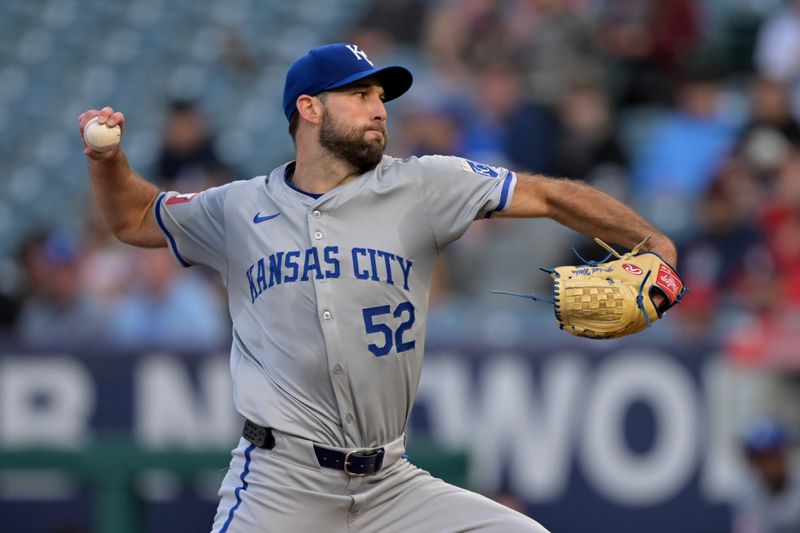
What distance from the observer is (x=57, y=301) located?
29.5ft

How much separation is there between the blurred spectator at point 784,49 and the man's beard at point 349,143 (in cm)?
536

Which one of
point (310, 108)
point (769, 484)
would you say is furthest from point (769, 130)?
point (310, 108)

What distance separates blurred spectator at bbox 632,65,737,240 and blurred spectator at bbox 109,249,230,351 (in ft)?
8.97

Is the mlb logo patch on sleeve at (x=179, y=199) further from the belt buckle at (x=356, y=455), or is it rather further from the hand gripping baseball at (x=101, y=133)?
the belt buckle at (x=356, y=455)

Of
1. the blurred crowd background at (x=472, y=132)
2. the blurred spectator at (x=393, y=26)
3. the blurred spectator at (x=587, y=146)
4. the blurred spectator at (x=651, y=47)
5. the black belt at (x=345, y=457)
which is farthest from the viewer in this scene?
the blurred spectator at (x=393, y=26)

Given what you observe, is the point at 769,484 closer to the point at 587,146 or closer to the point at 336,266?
the point at 587,146

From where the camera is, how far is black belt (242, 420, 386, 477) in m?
4.20

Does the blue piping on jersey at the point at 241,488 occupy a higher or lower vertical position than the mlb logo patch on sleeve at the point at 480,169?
lower

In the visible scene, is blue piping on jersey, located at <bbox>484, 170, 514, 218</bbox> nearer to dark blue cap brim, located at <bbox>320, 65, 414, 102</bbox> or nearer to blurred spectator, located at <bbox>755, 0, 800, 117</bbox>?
dark blue cap brim, located at <bbox>320, 65, 414, 102</bbox>

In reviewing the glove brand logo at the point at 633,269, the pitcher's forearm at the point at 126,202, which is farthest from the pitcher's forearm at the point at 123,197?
the glove brand logo at the point at 633,269

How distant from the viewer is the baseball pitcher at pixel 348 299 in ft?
13.8

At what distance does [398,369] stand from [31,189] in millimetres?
8294

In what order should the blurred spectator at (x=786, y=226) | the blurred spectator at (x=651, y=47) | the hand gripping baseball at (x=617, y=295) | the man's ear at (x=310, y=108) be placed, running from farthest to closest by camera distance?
the blurred spectator at (x=651, y=47) < the blurred spectator at (x=786, y=226) < the man's ear at (x=310, y=108) < the hand gripping baseball at (x=617, y=295)

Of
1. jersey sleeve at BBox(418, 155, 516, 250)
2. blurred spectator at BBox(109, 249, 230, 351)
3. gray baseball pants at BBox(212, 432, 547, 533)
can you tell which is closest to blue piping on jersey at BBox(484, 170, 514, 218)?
jersey sleeve at BBox(418, 155, 516, 250)
